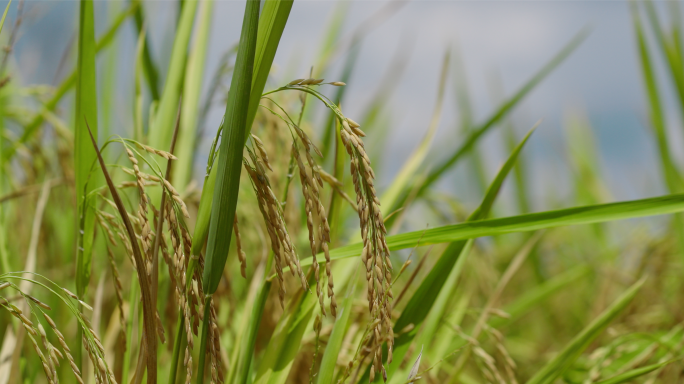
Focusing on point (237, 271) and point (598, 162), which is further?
point (598, 162)

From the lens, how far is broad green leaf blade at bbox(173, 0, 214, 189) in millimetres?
788

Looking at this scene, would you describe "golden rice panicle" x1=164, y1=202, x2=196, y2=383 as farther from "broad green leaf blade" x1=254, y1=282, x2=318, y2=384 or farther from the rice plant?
"broad green leaf blade" x1=254, y1=282, x2=318, y2=384

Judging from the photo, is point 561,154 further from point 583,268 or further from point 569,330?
point 583,268

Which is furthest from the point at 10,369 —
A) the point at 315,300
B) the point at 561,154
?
the point at 561,154

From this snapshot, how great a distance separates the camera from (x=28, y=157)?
46.0 inches

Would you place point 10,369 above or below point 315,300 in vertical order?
below

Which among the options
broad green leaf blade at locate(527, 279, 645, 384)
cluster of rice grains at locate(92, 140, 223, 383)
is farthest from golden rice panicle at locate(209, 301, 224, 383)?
broad green leaf blade at locate(527, 279, 645, 384)

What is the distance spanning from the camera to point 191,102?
82cm

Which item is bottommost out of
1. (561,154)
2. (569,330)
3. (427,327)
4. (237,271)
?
(569,330)

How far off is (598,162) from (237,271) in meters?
2.44

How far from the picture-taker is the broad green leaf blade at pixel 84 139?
1.77 feet

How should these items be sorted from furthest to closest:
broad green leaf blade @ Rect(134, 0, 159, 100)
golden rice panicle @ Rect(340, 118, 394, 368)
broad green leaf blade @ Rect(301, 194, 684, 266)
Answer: broad green leaf blade @ Rect(134, 0, 159, 100) < broad green leaf blade @ Rect(301, 194, 684, 266) < golden rice panicle @ Rect(340, 118, 394, 368)

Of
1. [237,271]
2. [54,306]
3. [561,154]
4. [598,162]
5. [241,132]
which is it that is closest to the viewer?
[241,132]

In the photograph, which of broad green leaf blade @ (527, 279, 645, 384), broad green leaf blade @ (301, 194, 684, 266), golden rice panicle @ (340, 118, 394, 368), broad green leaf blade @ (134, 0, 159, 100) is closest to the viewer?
golden rice panicle @ (340, 118, 394, 368)
